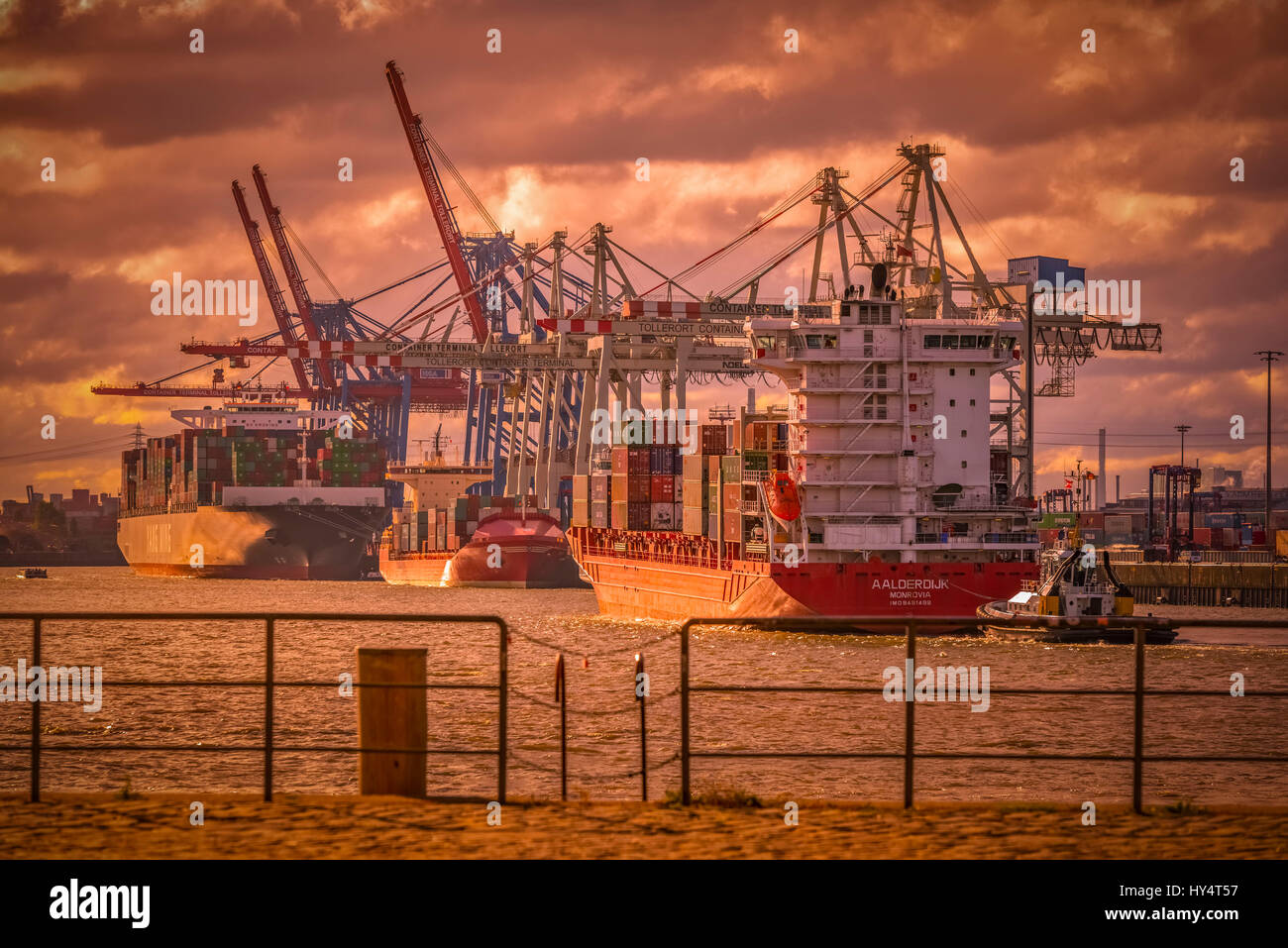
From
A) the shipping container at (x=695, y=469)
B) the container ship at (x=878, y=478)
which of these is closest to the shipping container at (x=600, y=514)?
the shipping container at (x=695, y=469)

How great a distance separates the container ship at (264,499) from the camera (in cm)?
12494

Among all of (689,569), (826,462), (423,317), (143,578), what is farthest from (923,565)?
(143,578)

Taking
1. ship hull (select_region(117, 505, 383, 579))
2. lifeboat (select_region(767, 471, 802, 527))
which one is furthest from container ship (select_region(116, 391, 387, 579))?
lifeboat (select_region(767, 471, 802, 527))

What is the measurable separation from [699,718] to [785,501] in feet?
62.4

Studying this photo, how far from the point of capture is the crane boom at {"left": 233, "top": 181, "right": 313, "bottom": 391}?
144000 millimetres

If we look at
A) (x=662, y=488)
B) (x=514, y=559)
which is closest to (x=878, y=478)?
(x=662, y=488)

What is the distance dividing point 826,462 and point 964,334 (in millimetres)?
6835

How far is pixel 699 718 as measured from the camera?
3197cm

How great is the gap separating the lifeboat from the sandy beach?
40.4 meters

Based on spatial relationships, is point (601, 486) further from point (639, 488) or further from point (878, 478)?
point (878, 478)

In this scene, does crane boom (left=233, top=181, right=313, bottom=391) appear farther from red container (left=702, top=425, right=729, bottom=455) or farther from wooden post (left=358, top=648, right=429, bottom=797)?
wooden post (left=358, top=648, right=429, bottom=797)
